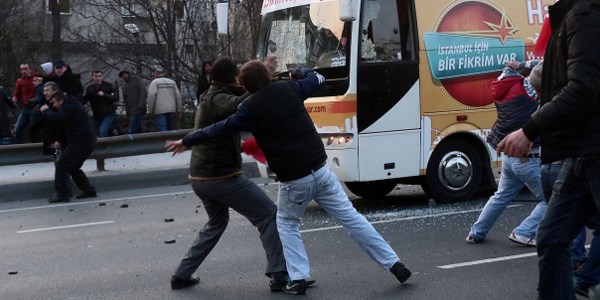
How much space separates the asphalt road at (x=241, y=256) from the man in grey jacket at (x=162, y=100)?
608cm

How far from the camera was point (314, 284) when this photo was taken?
24.8 feet

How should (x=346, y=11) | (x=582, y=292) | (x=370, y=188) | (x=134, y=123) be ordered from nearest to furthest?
(x=582, y=292), (x=346, y=11), (x=370, y=188), (x=134, y=123)

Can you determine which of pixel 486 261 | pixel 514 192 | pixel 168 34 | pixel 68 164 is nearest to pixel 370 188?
pixel 514 192

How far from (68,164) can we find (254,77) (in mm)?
7443

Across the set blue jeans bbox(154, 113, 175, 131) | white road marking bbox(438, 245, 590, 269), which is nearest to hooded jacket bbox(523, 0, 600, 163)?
white road marking bbox(438, 245, 590, 269)

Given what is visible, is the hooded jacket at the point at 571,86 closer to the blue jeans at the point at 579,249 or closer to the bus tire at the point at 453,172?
the blue jeans at the point at 579,249

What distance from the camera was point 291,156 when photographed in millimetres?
6980

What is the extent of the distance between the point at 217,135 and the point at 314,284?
147 centimetres

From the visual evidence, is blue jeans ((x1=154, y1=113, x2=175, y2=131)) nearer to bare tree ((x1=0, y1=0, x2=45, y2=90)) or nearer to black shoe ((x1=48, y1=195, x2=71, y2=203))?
black shoe ((x1=48, y1=195, x2=71, y2=203))

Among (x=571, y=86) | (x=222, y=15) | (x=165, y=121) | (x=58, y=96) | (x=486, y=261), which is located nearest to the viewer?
(x=571, y=86)

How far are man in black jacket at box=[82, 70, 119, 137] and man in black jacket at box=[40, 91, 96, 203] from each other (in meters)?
3.62

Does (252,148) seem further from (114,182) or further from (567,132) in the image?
(114,182)

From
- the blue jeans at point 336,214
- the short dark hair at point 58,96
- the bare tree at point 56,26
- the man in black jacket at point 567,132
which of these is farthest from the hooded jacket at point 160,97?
the man in black jacket at point 567,132

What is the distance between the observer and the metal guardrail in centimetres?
1539
